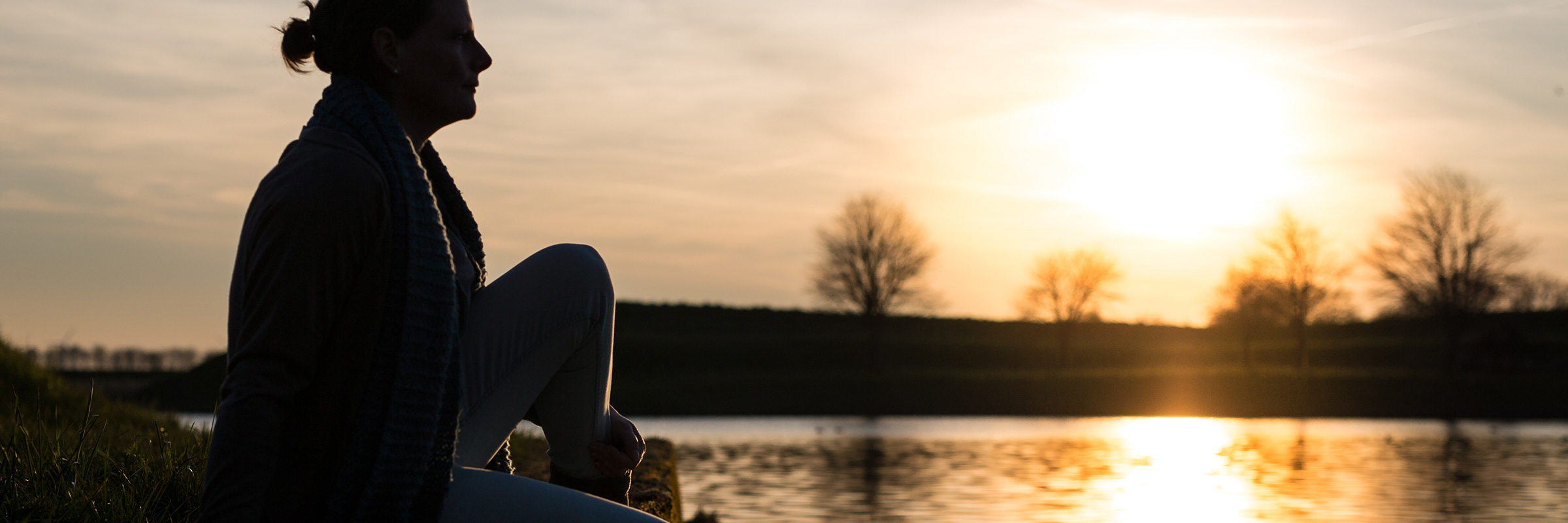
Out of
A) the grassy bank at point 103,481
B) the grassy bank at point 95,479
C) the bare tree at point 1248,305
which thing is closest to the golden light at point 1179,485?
the grassy bank at point 103,481

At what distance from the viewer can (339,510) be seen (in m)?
1.50

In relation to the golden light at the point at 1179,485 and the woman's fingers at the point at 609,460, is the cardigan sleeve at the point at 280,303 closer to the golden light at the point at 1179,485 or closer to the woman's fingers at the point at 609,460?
the woman's fingers at the point at 609,460

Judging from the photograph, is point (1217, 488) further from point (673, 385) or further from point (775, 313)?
point (775, 313)

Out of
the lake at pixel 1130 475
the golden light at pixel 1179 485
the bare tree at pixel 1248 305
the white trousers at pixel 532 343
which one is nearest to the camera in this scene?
the white trousers at pixel 532 343

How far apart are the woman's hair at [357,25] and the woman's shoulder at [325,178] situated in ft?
0.73

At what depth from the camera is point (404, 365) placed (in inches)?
60.6

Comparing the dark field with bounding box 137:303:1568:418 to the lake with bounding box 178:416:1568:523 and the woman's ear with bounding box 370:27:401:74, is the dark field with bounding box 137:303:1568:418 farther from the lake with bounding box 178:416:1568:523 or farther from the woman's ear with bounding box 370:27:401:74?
the woman's ear with bounding box 370:27:401:74

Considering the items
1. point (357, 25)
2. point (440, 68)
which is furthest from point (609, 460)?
point (357, 25)

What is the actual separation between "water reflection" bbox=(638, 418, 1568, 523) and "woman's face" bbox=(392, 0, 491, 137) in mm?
9020

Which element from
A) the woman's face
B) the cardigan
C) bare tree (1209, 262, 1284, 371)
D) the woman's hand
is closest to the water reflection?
the woman's hand

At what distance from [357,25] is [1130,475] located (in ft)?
49.6

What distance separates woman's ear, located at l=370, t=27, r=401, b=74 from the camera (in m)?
1.74

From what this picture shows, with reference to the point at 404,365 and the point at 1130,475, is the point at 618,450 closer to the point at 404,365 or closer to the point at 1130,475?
the point at 404,365

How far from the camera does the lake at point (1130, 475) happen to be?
11539 millimetres
